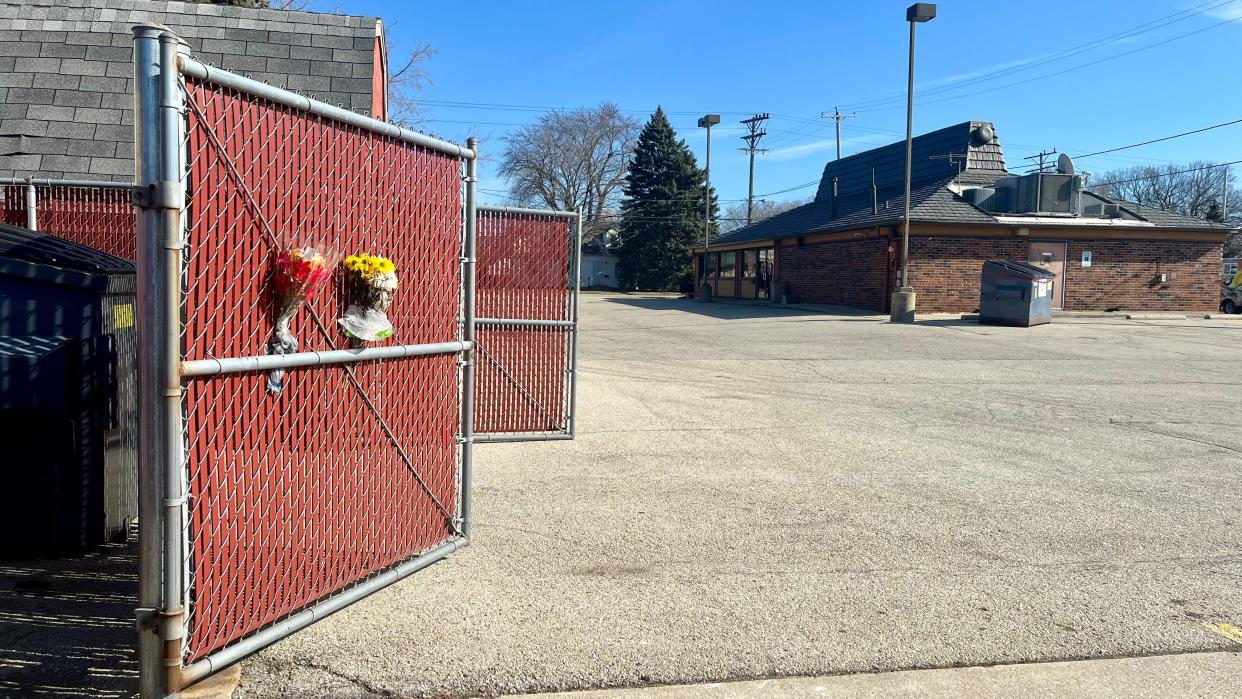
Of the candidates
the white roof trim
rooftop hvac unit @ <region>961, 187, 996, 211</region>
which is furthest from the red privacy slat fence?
rooftop hvac unit @ <region>961, 187, 996, 211</region>

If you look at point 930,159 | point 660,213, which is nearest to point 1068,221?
point 930,159

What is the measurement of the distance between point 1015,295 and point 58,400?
21.7m

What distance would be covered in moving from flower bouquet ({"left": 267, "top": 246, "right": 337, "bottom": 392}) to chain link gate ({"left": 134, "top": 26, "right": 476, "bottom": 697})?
0.04 m

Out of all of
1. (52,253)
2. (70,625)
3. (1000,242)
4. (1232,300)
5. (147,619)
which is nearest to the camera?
(147,619)

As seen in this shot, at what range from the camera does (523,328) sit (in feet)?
26.2

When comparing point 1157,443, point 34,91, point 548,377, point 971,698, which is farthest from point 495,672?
point 34,91

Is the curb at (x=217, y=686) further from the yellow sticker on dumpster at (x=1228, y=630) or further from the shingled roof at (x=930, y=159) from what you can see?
the shingled roof at (x=930, y=159)

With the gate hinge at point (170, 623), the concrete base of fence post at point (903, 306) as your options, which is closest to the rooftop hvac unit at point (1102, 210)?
the concrete base of fence post at point (903, 306)

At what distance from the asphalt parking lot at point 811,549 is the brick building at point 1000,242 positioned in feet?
54.4

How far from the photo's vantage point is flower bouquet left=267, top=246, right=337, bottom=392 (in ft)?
11.3

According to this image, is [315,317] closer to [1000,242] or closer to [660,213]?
[1000,242]

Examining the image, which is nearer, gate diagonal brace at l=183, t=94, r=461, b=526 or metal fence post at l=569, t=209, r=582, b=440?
gate diagonal brace at l=183, t=94, r=461, b=526

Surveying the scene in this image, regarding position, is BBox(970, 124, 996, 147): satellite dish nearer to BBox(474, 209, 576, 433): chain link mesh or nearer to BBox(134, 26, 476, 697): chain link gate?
BBox(474, 209, 576, 433): chain link mesh

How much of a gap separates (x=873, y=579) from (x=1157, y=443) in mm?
5116
